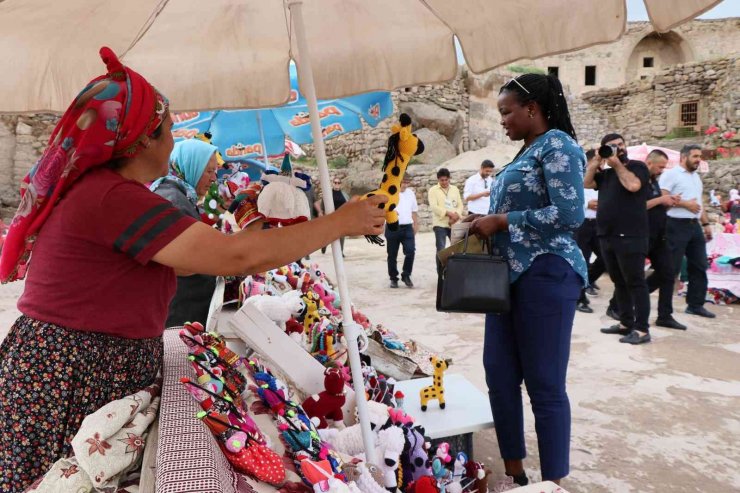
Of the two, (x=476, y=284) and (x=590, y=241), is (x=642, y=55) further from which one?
(x=476, y=284)

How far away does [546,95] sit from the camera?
2.25 m

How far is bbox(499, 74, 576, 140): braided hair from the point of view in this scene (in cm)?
223

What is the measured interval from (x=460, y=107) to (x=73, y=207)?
23449 mm

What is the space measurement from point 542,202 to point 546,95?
471mm

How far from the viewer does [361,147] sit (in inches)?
861

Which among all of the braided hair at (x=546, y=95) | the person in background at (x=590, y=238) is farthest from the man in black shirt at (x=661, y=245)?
the braided hair at (x=546, y=95)

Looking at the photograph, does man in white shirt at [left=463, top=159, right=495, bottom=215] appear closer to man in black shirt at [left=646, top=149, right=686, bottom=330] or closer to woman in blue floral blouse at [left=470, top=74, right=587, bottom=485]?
man in black shirt at [left=646, top=149, right=686, bottom=330]

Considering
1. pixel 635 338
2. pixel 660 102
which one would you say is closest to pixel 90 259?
pixel 635 338

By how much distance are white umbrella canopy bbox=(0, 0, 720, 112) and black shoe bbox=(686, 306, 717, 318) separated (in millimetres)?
5200

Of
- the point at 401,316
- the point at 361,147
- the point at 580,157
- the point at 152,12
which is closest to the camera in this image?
the point at 152,12

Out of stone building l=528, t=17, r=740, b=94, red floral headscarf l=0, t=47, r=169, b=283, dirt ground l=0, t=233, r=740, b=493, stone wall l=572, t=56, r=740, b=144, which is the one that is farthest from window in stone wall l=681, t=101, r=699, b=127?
red floral headscarf l=0, t=47, r=169, b=283

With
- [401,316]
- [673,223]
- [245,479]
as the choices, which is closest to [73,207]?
[245,479]

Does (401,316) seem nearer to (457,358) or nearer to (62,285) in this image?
(457,358)

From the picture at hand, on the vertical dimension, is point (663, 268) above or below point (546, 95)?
below
